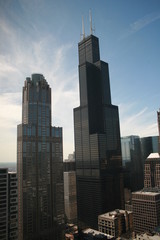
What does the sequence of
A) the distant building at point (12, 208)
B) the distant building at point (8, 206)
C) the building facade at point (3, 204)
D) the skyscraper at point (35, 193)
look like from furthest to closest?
1. the skyscraper at point (35, 193)
2. the distant building at point (12, 208)
3. the distant building at point (8, 206)
4. the building facade at point (3, 204)

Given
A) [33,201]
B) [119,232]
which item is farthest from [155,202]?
[33,201]

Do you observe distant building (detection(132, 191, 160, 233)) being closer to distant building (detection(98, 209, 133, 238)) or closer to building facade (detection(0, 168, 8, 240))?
distant building (detection(98, 209, 133, 238))

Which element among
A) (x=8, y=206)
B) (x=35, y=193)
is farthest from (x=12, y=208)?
(x=35, y=193)

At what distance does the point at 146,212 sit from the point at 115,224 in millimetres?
30131

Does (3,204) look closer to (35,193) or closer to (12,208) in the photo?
(12,208)

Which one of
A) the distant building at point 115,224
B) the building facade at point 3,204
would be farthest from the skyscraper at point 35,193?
the building facade at point 3,204

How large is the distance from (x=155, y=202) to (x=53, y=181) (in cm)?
9259

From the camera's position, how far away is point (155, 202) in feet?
582

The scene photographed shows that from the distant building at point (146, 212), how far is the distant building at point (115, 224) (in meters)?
7.66

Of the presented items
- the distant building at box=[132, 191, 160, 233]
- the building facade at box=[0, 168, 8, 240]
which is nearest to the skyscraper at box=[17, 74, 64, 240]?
the building facade at box=[0, 168, 8, 240]

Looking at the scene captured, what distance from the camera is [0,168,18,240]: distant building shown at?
4446 inches

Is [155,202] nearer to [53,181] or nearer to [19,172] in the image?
[53,181]

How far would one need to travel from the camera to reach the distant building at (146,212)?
17488 cm

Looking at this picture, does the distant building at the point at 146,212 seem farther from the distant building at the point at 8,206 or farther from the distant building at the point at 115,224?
the distant building at the point at 8,206
